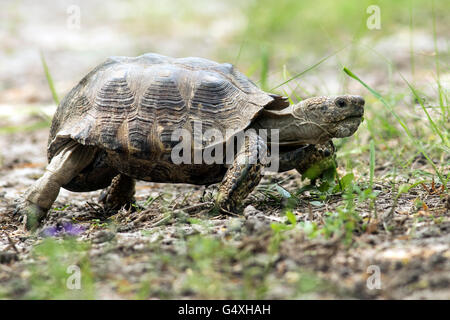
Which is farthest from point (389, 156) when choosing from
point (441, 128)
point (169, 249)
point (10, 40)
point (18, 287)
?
point (10, 40)

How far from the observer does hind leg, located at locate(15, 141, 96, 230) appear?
4.02 m

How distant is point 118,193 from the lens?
4.58 meters

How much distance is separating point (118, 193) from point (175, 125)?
1080mm

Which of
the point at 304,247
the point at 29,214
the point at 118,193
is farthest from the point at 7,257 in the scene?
the point at 118,193

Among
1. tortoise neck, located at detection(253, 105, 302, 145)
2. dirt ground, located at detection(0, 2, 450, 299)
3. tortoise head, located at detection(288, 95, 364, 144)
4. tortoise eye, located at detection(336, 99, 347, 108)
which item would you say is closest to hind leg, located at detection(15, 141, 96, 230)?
dirt ground, located at detection(0, 2, 450, 299)

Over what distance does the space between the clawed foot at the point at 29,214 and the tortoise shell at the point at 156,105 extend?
1.64 feet

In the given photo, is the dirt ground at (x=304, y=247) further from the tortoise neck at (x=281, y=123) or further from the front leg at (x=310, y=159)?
the tortoise neck at (x=281, y=123)

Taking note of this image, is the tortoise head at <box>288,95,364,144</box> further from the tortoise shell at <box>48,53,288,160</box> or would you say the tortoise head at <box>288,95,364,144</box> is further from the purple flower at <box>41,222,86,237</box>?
the purple flower at <box>41,222,86,237</box>

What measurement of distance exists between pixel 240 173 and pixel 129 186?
1371 mm

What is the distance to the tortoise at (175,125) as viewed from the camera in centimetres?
377

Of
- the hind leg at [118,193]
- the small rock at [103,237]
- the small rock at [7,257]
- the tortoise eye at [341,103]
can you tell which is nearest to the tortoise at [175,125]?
the tortoise eye at [341,103]

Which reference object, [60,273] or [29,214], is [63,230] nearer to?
[29,214]

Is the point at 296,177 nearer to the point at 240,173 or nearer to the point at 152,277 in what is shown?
the point at 240,173
